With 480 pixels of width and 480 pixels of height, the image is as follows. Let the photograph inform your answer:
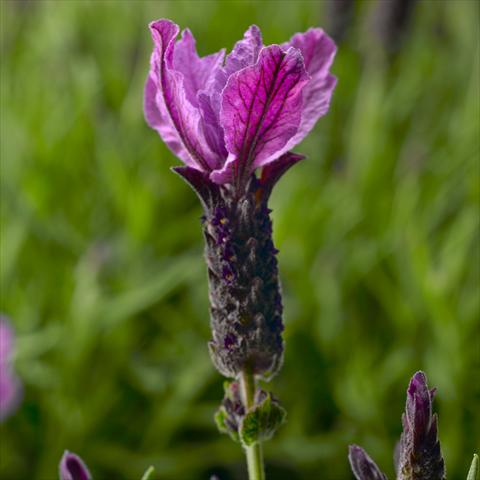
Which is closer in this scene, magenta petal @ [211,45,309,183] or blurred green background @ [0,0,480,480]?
magenta petal @ [211,45,309,183]

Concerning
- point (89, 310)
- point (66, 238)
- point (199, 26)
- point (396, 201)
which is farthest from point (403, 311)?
point (199, 26)

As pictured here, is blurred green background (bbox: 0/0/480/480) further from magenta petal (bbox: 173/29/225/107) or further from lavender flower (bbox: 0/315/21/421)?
magenta petal (bbox: 173/29/225/107)

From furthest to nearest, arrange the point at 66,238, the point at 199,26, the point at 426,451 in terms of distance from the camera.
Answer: the point at 199,26 < the point at 66,238 < the point at 426,451

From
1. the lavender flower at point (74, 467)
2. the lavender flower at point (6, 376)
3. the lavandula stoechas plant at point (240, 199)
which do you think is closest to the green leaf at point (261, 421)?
the lavandula stoechas plant at point (240, 199)

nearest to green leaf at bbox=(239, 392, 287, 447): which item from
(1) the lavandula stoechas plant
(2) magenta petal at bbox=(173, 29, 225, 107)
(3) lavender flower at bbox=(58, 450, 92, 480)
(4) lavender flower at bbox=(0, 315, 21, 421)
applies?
(1) the lavandula stoechas plant

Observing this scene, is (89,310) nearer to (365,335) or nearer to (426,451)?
(365,335)

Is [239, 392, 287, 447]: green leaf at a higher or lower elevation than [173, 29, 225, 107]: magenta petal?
lower
